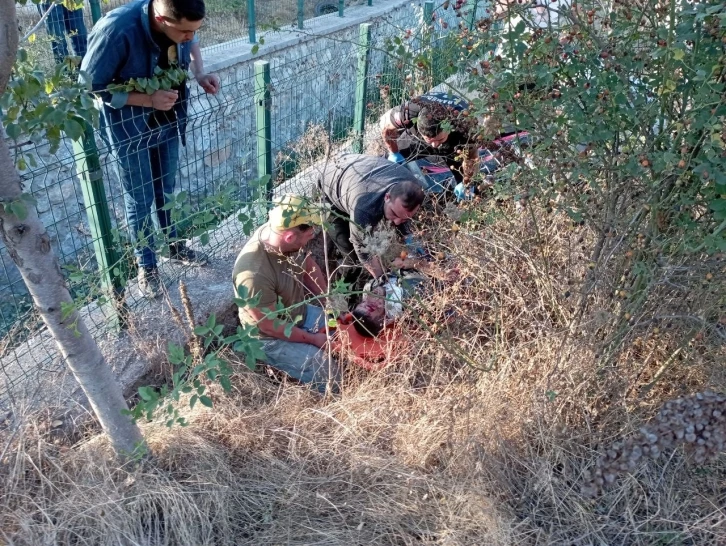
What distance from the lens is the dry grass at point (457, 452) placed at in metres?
2.21

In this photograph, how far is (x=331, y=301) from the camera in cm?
279


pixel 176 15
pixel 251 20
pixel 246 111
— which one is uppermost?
pixel 176 15

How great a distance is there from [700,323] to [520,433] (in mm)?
834

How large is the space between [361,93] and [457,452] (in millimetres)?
4043

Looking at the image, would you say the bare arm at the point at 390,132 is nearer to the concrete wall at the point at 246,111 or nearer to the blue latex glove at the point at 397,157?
the blue latex glove at the point at 397,157

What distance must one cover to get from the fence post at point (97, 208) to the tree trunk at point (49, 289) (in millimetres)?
718

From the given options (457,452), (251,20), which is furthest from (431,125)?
(251,20)

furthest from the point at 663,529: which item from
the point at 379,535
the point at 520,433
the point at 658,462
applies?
the point at 379,535

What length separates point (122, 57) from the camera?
325cm

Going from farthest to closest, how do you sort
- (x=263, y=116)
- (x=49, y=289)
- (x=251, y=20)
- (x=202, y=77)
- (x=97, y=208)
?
(x=251, y=20), (x=263, y=116), (x=202, y=77), (x=97, y=208), (x=49, y=289)

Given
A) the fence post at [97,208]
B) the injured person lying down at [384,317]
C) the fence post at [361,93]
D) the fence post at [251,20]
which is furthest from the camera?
the fence post at [251,20]

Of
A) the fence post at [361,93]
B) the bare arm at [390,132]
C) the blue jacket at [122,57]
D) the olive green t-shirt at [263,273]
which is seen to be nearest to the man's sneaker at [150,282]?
the olive green t-shirt at [263,273]

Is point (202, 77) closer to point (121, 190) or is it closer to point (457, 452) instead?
point (121, 190)

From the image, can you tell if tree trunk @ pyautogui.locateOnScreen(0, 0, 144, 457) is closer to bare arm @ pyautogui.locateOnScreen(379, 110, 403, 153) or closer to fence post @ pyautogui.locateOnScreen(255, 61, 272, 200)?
fence post @ pyautogui.locateOnScreen(255, 61, 272, 200)
